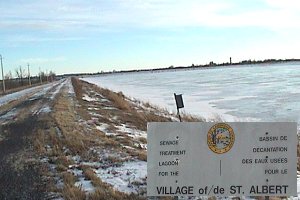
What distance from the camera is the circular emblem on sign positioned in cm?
479

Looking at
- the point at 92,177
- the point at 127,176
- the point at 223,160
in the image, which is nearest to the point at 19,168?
the point at 92,177

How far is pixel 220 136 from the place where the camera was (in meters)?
4.82

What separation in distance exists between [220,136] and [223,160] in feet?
0.90

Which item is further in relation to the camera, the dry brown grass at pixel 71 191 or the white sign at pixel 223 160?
the dry brown grass at pixel 71 191

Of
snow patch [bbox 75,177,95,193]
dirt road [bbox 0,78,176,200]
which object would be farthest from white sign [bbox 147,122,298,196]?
snow patch [bbox 75,177,95,193]

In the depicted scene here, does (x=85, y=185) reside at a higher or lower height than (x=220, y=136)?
lower

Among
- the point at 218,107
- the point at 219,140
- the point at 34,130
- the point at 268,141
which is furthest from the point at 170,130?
the point at 218,107

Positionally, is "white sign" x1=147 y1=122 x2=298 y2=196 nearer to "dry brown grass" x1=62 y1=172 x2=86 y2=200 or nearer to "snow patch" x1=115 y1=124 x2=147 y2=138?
"dry brown grass" x1=62 y1=172 x2=86 y2=200

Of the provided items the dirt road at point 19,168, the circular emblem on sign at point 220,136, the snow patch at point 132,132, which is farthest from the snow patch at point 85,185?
the snow patch at point 132,132

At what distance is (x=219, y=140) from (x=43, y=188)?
2774mm

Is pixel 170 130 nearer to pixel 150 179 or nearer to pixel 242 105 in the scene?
pixel 150 179

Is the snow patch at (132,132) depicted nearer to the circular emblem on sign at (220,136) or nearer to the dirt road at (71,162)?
the dirt road at (71,162)

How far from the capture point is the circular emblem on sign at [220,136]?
189 inches

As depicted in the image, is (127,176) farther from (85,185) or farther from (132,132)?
(132,132)
